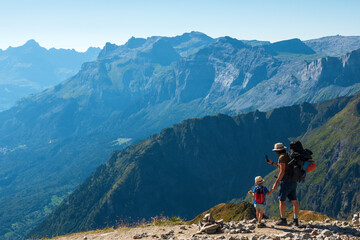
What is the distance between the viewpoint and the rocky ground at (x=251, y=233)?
17.1 meters

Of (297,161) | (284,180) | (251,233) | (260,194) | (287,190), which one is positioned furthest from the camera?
(260,194)

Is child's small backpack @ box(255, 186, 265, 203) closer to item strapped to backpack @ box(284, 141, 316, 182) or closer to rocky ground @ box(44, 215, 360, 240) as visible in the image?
rocky ground @ box(44, 215, 360, 240)

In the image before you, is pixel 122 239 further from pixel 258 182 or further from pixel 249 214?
pixel 249 214

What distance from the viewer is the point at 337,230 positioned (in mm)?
18297

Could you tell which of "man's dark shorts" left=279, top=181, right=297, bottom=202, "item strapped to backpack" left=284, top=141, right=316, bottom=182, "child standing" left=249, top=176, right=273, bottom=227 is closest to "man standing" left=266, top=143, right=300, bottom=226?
"man's dark shorts" left=279, top=181, right=297, bottom=202

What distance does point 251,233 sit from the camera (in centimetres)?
1908

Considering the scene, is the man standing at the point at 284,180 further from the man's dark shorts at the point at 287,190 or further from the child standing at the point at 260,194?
the child standing at the point at 260,194

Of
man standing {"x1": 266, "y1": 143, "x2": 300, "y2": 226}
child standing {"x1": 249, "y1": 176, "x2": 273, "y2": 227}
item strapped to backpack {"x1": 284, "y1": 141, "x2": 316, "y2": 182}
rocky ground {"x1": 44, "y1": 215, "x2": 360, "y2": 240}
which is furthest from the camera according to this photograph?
child standing {"x1": 249, "y1": 176, "x2": 273, "y2": 227}

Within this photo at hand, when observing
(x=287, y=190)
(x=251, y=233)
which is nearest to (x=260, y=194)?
(x=287, y=190)

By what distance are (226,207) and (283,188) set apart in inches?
1674

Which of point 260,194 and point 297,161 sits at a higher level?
point 297,161

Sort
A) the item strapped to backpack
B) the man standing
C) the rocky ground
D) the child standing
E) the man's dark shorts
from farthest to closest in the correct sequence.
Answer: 1. the child standing
2. the man's dark shorts
3. the man standing
4. the item strapped to backpack
5. the rocky ground

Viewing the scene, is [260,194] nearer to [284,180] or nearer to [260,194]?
[260,194]

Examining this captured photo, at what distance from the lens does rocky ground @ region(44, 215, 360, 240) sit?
17.1 m
